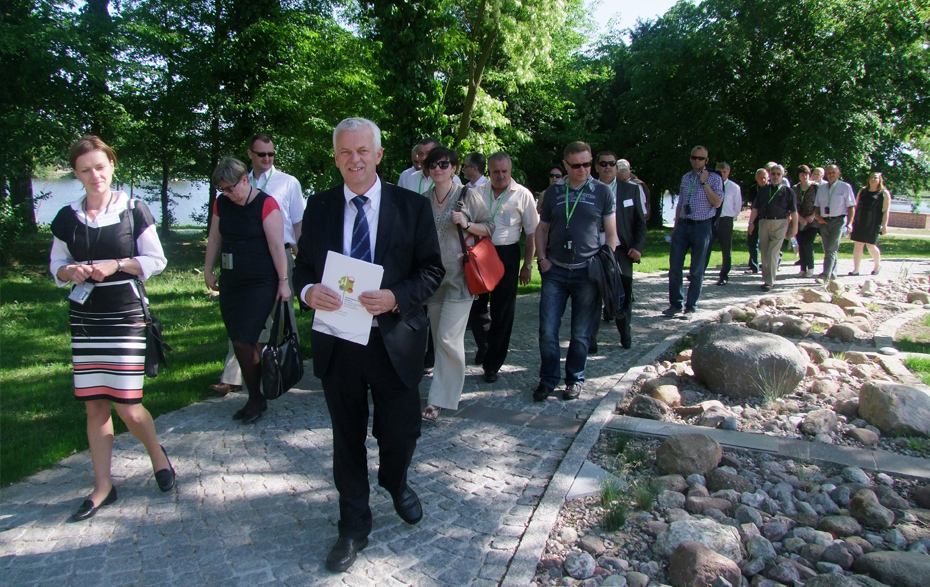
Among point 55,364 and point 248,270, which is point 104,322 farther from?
point 55,364

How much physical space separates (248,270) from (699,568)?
3.51 meters

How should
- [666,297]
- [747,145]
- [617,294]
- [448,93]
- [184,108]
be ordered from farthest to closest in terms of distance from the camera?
[747,145], [448,93], [184,108], [666,297], [617,294]

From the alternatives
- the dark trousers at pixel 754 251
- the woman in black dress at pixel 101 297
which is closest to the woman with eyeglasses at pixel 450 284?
the woman in black dress at pixel 101 297

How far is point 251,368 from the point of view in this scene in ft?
16.2

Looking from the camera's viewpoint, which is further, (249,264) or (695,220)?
(695,220)

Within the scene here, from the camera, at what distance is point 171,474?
3.96 m

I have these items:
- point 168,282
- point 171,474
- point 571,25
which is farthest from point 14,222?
point 571,25

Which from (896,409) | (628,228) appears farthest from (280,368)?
(628,228)

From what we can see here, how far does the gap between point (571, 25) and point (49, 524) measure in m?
32.4

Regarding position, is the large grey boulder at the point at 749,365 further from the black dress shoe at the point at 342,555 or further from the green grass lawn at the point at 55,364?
the green grass lawn at the point at 55,364

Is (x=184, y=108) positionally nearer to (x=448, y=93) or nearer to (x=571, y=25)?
(x=448, y=93)

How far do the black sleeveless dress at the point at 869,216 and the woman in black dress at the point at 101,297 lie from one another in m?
12.0

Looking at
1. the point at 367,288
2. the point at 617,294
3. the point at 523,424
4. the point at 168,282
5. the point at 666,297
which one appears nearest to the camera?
the point at 367,288

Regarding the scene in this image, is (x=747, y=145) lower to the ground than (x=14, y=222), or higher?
higher
